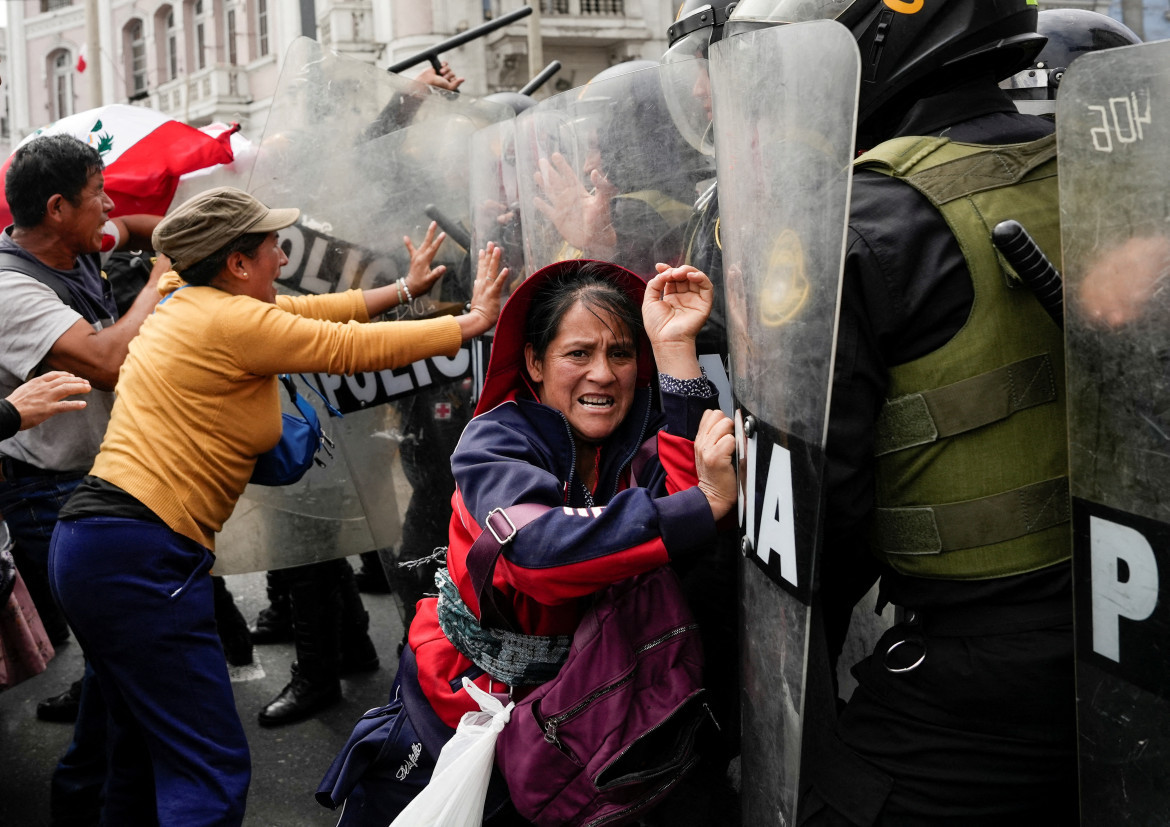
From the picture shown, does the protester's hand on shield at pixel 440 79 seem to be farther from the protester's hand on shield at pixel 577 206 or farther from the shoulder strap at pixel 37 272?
the shoulder strap at pixel 37 272

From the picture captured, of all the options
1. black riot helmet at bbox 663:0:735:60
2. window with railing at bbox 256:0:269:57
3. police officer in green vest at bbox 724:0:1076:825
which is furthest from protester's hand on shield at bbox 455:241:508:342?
window with railing at bbox 256:0:269:57

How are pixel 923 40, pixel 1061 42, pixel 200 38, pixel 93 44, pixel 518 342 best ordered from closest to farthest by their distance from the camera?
pixel 923 40 < pixel 518 342 < pixel 1061 42 < pixel 93 44 < pixel 200 38

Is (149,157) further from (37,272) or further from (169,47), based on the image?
(169,47)

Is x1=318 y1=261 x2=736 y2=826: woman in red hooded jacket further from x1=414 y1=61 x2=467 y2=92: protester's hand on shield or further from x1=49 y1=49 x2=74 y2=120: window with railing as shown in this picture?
x1=49 y1=49 x2=74 y2=120: window with railing

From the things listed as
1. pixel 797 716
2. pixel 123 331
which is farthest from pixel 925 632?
pixel 123 331

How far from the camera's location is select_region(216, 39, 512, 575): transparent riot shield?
10.3 feet

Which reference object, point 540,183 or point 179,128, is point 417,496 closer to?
point 540,183

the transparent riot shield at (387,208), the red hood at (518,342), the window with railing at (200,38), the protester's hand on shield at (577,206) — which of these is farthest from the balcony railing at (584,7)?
the red hood at (518,342)

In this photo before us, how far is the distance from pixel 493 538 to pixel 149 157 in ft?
9.11

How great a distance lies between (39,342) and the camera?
9.55ft

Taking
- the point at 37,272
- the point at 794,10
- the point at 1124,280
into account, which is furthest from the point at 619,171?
the point at 37,272

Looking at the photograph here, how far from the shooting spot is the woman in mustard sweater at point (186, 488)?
7.97 ft

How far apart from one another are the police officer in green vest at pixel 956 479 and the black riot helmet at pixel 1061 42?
4.23 feet

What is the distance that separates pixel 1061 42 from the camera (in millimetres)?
3008
